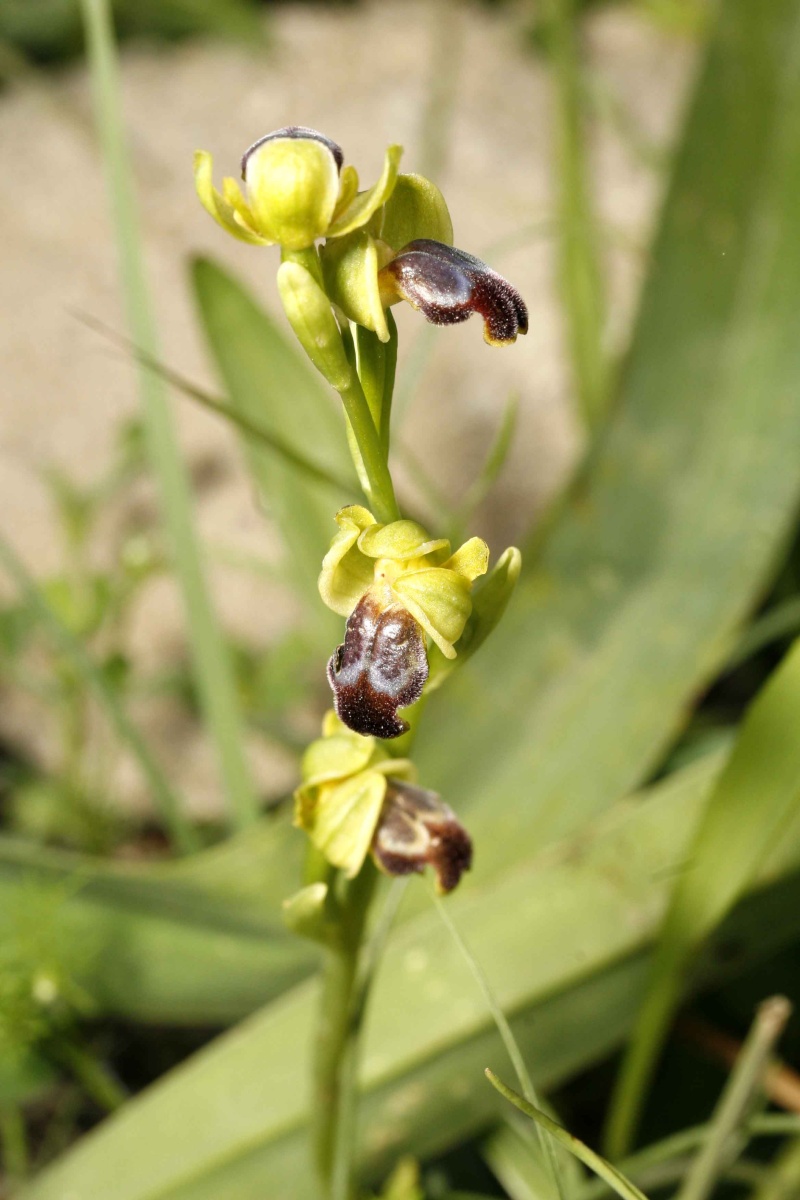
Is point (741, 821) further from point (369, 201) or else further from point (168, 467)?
point (168, 467)

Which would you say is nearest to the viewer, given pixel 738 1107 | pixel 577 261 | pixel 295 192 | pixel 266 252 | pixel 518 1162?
pixel 295 192

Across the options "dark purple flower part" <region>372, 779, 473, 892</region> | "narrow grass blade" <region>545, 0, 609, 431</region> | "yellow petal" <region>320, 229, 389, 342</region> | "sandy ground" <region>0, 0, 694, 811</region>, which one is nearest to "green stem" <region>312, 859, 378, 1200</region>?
"dark purple flower part" <region>372, 779, 473, 892</region>

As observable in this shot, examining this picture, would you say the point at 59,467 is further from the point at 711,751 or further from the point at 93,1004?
the point at 711,751

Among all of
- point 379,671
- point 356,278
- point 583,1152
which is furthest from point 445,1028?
point 356,278

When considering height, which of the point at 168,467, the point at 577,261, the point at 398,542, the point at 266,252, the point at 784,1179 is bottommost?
the point at 784,1179

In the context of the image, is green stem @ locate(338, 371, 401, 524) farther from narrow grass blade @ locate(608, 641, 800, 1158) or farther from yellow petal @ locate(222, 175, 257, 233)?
narrow grass blade @ locate(608, 641, 800, 1158)

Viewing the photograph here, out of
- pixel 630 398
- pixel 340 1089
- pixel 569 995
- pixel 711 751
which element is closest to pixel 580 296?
pixel 630 398

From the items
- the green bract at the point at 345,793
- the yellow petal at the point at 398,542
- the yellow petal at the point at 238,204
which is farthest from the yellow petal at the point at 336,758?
the yellow petal at the point at 238,204

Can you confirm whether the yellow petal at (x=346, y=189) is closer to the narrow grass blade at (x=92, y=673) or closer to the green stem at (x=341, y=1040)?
the green stem at (x=341, y=1040)
